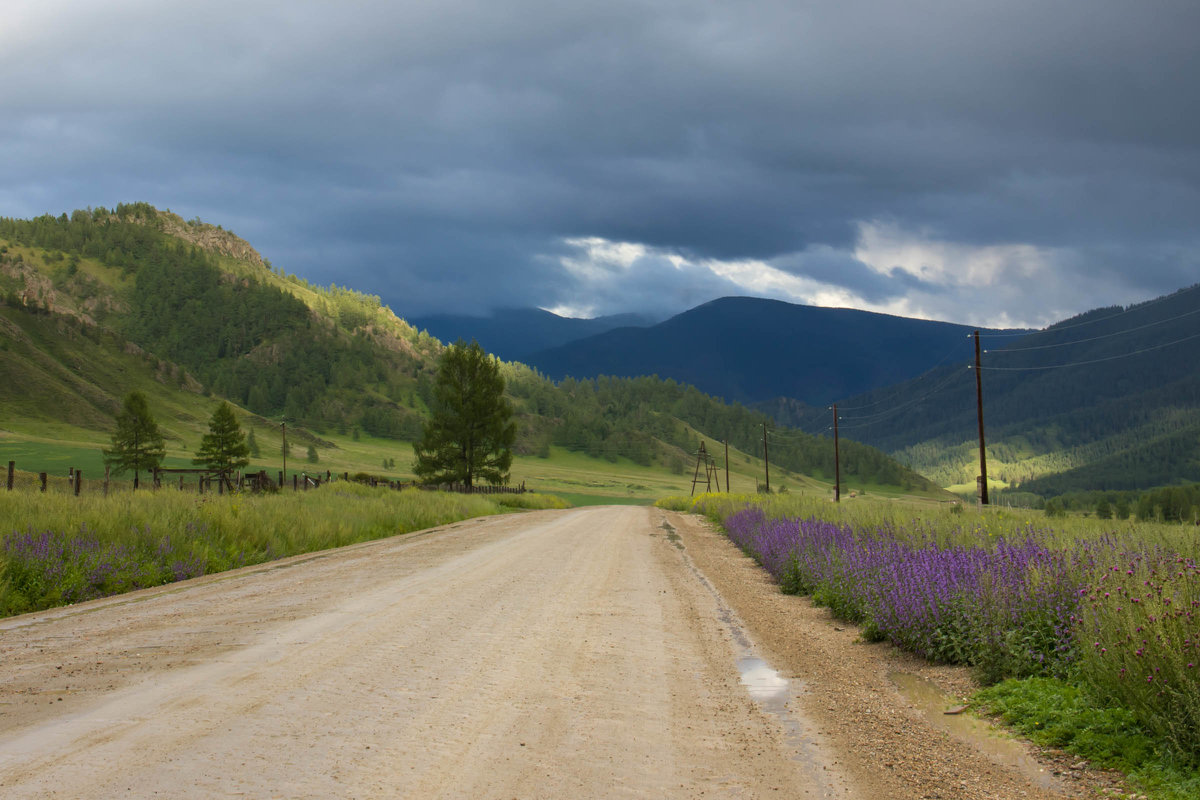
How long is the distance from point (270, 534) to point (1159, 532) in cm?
1619

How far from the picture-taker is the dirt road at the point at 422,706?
457 centimetres

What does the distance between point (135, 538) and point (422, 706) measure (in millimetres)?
10504

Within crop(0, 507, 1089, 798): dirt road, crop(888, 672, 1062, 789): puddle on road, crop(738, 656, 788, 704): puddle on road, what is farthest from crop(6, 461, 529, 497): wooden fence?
crop(888, 672, 1062, 789): puddle on road

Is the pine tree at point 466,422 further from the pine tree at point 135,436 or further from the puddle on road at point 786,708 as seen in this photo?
the puddle on road at point 786,708

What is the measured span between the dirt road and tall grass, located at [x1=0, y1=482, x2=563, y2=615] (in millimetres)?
1035

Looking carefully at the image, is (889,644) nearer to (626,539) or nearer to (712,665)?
(712,665)

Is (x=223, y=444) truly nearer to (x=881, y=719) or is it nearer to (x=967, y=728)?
(x=881, y=719)

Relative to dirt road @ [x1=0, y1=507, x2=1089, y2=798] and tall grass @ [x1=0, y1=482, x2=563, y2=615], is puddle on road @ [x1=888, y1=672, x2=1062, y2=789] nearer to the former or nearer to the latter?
dirt road @ [x1=0, y1=507, x2=1089, y2=798]

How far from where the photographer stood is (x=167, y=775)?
14.6ft

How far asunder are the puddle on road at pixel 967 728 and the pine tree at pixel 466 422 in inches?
2249

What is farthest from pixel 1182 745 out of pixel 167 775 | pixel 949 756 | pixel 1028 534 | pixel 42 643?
pixel 42 643

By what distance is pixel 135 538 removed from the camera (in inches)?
556

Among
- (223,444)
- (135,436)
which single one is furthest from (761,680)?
(135,436)

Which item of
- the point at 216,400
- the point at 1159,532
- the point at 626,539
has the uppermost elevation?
the point at 216,400
